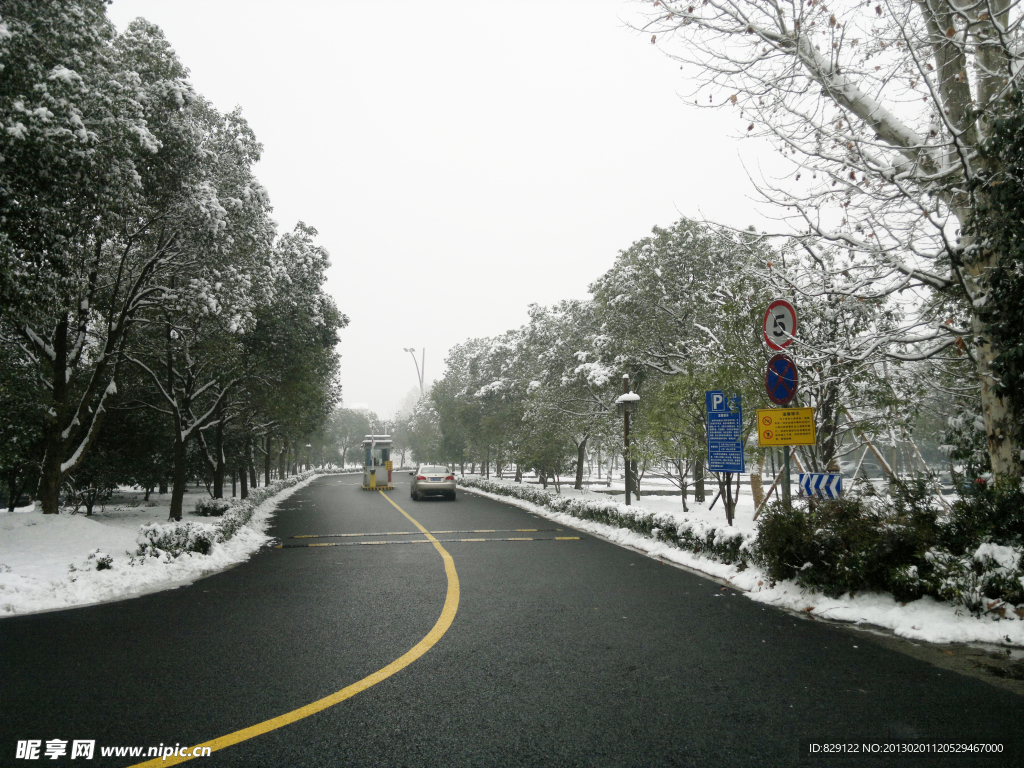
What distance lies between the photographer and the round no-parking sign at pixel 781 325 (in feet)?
25.7

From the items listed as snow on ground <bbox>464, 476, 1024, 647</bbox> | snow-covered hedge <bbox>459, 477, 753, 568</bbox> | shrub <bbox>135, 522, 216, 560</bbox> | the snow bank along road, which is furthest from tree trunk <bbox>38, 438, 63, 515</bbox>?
snow on ground <bbox>464, 476, 1024, 647</bbox>

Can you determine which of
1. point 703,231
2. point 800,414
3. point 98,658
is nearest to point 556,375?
point 703,231

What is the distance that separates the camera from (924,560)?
599 cm

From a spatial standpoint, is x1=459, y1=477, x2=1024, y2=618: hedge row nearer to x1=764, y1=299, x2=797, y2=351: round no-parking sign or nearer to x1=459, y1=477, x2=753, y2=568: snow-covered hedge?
x1=459, y1=477, x2=753, y2=568: snow-covered hedge

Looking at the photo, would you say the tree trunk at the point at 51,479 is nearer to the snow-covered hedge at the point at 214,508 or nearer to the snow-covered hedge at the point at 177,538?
the snow-covered hedge at the point at 177,538

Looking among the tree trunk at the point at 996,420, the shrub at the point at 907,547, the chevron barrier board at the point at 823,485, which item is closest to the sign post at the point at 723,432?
the chevron barrier board at the point at 823,485

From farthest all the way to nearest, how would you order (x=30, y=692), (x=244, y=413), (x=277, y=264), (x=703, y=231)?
(x=244, y=413)
(x=703, y=231)
(x=277, y=264)
(x=30, y=692)

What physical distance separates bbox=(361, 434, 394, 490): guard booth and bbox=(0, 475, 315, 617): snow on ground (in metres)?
26.3

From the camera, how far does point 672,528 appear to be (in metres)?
11.2

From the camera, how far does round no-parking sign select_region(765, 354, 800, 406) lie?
813 cm

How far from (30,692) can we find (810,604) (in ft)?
22.6

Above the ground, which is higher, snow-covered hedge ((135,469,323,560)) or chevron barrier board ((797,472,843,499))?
chevron barrier board ((797,472,843,499))

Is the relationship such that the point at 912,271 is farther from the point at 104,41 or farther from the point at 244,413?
the point at 244,413

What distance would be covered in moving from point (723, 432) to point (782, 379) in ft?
13.9
